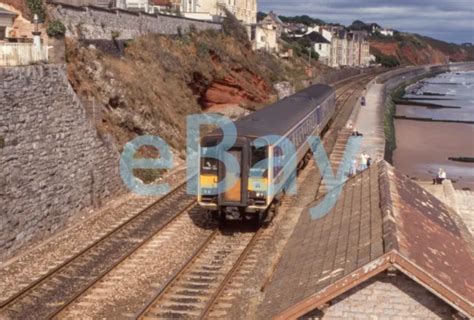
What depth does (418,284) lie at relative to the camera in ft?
26.1

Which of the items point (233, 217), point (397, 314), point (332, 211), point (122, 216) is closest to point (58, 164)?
point (122, 216)

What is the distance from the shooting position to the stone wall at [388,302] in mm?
8000

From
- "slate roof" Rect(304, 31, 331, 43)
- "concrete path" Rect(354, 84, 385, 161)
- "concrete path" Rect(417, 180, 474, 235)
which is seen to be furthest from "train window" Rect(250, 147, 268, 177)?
"slate roof" Rect(304, 31, 331, 43)

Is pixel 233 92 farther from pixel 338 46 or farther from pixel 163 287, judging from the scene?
pixel 338 46

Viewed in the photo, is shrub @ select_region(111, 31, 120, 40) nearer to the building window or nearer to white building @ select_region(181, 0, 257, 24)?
the building window

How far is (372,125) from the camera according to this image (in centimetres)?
4269

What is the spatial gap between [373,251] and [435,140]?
153 feet

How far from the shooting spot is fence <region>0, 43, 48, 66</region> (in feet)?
55.7

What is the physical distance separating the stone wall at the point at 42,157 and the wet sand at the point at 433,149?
2083 centimetres

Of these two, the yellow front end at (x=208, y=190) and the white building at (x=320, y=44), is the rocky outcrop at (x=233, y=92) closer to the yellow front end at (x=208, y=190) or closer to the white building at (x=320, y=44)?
the yellow front end at (x=208, y=190)

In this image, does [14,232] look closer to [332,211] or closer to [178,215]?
[178,215]

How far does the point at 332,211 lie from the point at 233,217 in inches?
201

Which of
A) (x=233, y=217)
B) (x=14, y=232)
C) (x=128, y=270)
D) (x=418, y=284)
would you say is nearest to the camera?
(x=418, y=284)

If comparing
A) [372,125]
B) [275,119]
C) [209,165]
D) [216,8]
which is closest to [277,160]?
[209,165]
